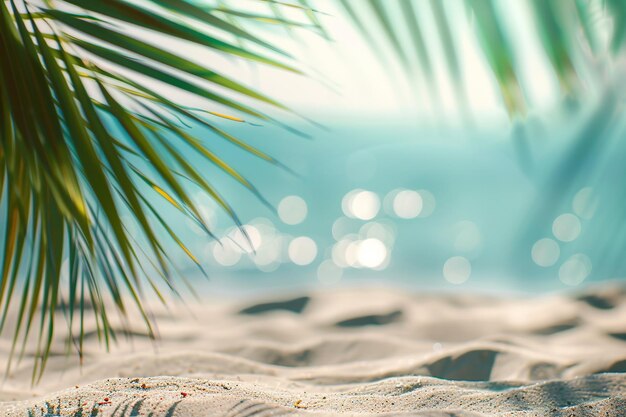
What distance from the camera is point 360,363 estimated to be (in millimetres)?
2609

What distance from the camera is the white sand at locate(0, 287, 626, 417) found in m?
1.63

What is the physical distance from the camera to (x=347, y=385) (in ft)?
7.09

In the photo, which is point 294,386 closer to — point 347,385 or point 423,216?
point 347,385

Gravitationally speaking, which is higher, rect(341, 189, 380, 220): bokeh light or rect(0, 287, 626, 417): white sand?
rect(341, 189, 380, 220): bokeh light

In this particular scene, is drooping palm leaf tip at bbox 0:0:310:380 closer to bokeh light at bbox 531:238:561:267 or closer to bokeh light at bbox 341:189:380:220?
bokeh light at bbox 531:238:561:267

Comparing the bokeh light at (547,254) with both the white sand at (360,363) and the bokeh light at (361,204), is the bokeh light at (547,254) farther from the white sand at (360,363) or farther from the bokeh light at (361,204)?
the white sand at (360,363)

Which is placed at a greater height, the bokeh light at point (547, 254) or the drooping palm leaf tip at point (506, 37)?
the bokeh light at point (547, 254)

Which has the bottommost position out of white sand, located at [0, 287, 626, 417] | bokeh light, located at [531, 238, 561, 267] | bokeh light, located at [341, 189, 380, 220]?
white sand, located at [0, 287, 626, 417]

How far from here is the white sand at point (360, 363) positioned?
1.63 metres

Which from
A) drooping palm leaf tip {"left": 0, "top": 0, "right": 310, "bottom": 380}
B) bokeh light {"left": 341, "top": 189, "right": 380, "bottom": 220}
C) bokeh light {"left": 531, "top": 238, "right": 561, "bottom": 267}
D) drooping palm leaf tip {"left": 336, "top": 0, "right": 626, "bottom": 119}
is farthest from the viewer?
bokeh light {"left": 341, "top": 189, "right": 380, "bottom": 220}

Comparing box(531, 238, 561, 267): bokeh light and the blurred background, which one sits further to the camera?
box(531, 238, 561, 267): bokeh light

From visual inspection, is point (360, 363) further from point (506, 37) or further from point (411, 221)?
point (411, 221)

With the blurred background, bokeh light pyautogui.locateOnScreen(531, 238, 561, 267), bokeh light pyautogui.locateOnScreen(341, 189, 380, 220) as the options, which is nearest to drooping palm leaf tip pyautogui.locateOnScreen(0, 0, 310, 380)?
the blurred background

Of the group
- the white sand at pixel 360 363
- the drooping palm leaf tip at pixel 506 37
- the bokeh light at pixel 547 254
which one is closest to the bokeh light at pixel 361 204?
the bokeh light at pixel 547 254
